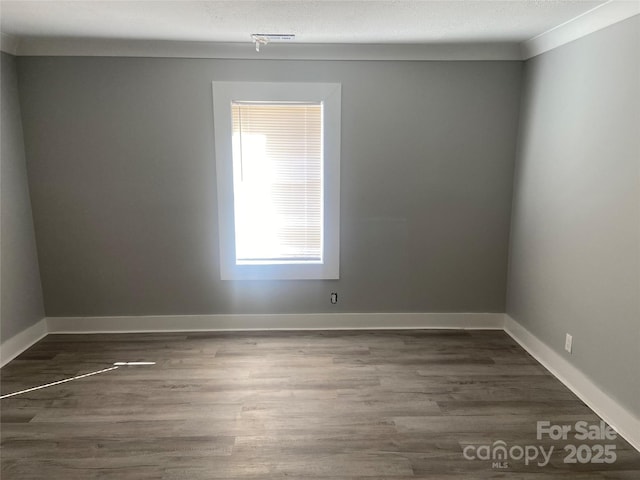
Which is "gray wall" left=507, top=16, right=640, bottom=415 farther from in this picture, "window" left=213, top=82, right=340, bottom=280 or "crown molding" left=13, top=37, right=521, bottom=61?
"window" left=213, top=82, right=340, bottom=280

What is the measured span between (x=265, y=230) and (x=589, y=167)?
228 cm

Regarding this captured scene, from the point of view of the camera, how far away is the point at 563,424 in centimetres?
248

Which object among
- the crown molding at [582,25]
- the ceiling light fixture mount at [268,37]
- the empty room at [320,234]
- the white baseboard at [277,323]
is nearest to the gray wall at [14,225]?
the empty room at [320,234]

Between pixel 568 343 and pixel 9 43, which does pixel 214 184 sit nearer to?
pixel 9 43

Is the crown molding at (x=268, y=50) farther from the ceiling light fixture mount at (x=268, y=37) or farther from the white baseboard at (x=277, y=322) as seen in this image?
the white baseboard at (x=277, y=322)

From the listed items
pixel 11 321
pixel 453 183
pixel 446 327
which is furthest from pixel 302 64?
pixel 11 321

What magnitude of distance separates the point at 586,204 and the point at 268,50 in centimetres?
238

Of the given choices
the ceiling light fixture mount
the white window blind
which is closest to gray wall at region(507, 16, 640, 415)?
the white window blind

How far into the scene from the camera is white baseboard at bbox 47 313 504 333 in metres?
3.70

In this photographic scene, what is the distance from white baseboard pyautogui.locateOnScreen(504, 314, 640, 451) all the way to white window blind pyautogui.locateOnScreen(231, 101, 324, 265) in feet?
5.55

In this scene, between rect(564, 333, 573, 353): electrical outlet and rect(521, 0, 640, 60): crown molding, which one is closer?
rect(521, 0, 640, 60): crown molding

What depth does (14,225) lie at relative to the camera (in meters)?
3.30

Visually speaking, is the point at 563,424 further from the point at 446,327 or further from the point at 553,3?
the point at 553,3

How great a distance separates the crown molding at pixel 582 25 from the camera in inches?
90.4
